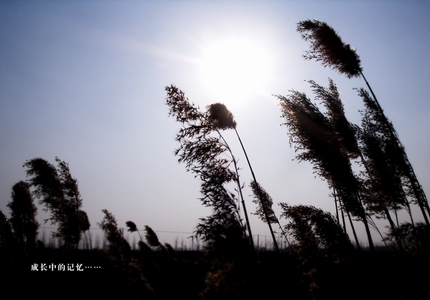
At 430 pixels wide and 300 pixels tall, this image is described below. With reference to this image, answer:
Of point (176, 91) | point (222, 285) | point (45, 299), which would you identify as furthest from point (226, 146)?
point (45, 299)

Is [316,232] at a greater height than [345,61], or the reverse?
[345,61]

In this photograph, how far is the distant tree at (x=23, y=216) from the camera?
51.8ft

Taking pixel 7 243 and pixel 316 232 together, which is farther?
pixel 7 243

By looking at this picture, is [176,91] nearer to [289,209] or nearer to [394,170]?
[289,209]

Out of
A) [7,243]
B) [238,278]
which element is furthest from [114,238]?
[7,243]

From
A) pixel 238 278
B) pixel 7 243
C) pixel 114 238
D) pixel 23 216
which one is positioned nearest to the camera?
pixel 238 278

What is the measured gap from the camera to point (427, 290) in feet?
14.7

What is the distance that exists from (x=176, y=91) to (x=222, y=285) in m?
4.74

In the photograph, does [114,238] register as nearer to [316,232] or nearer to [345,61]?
[316,232]

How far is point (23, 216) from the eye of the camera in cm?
1647

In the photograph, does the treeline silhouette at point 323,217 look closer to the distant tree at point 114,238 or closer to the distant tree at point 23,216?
the distant tree at point 114,238

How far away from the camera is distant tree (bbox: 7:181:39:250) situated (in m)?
15.8

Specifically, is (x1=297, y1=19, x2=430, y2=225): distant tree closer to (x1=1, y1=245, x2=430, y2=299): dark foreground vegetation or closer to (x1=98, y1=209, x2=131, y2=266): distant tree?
(x1=1, y1=245, x2=430, y2=299): dark foreground vegetation

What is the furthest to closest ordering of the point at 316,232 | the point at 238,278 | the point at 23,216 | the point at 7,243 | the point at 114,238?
the point at 23,216 → the point at 7,243 → the point at 114,238 → the point at 316,232 → the point at 238,278
